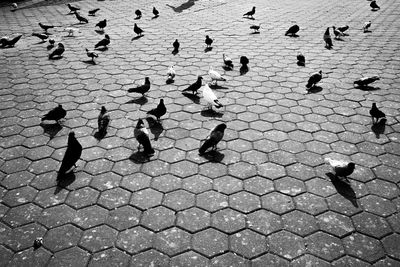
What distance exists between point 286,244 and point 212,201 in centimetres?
116

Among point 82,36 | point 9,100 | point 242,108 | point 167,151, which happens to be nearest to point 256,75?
point 242,108

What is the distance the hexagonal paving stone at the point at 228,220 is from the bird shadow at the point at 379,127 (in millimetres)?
3461

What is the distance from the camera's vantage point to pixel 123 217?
3.99m

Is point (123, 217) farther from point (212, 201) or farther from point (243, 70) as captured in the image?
point (243, 70)

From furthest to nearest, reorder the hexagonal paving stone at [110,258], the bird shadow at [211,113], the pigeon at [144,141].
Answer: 1. the bird shadow at [211,113]
2. the pigeon at [144,141]
3. the hexagonal paving stone at [110,258]

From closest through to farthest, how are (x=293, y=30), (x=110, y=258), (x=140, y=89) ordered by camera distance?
(x=110, y=258)
(x=140, y=89)
(x=293, y=30)

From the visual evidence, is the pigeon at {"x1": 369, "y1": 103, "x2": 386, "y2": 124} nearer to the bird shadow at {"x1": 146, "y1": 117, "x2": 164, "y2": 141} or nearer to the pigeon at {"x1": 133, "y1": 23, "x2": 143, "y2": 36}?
the bird shadow at {"x1": 146, "y1": 117, "x2": 164, "y2": 141}

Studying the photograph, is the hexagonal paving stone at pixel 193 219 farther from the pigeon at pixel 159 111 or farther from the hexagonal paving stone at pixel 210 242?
the pigeon at pixel 159 111

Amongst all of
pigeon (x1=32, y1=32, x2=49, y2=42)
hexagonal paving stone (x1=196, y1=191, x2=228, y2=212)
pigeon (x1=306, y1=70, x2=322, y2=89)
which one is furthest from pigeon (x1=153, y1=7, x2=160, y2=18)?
hexagonal paving stone (x1=196, y1=191, x2=228, y2=212)

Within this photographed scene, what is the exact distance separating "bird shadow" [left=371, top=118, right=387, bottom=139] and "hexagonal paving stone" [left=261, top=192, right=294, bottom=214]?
8.79 feet

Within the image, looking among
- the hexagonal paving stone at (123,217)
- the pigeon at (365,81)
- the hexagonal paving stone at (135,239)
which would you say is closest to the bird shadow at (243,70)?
the pigeon at (365,81)

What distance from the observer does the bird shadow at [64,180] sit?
176 inches

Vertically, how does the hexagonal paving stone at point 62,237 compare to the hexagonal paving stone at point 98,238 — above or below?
above

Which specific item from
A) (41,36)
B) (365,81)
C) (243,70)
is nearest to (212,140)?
(243,70)
